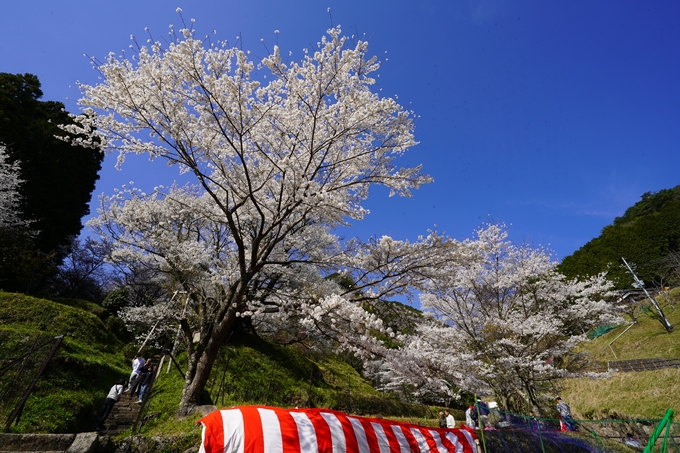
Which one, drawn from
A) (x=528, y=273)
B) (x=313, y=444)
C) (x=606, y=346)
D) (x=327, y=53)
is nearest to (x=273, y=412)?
(x=313, y=444)

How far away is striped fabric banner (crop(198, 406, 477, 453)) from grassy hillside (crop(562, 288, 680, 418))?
1417 centimetres

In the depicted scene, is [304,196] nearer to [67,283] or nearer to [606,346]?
[67,283]

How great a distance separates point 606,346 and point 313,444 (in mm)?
28608

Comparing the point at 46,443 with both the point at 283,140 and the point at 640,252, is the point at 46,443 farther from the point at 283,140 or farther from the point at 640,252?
the point at 640,252

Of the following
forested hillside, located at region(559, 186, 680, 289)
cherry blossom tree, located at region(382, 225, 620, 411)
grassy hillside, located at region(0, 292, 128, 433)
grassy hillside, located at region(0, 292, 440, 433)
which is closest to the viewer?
grassy hillside, located at region(0, 292, 128, 433)

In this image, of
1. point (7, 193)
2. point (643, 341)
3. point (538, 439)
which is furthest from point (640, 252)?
point (7, 193)

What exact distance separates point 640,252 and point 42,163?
4669cm

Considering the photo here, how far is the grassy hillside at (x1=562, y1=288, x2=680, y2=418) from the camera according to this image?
13695mm

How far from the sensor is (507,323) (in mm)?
10586

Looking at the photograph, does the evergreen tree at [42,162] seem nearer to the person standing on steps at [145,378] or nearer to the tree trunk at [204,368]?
the person standing on steps at [145,378]

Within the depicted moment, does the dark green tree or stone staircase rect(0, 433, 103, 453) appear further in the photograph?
the dark green tree

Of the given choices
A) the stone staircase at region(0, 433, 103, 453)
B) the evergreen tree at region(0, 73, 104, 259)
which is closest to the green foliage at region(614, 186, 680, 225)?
the stone staircase at region(0, 433, 103, 453)

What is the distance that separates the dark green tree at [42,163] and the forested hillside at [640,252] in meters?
36.7

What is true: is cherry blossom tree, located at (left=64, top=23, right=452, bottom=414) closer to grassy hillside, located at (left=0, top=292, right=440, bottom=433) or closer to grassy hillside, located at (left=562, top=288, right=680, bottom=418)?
grassy hillside, located at (left=0, top=292, right=440, bottom=433)
